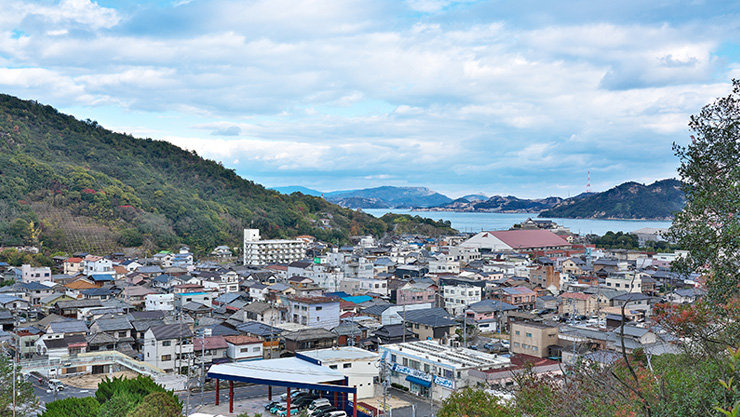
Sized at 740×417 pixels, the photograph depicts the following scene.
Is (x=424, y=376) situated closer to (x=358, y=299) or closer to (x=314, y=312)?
(x=314, y=312)

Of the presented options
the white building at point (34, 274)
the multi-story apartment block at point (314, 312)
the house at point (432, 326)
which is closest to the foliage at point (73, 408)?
the multi-story apartment block at point (314, 312)

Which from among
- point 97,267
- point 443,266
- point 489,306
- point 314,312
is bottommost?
point 489,306

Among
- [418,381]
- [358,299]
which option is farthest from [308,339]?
[358,299]

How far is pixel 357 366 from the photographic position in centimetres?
1145

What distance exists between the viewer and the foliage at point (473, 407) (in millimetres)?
7410

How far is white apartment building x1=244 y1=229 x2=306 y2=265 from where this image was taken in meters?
33.7

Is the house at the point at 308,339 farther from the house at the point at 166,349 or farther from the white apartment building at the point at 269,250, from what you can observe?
the white apartment building at the point at 269,250

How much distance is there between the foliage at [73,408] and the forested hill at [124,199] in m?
25.0

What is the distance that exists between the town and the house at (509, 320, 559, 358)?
31mm

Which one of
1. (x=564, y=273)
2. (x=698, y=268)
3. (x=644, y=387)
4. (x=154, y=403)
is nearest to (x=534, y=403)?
(x=644, y=387)

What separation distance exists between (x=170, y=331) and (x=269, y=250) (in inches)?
830

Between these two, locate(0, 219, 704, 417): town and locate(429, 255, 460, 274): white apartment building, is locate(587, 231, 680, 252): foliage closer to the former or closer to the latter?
locate(0, 219, 704, 417): town

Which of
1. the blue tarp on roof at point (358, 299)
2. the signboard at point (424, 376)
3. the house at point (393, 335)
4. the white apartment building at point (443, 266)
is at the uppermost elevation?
the white apartment building at point (443, 266)

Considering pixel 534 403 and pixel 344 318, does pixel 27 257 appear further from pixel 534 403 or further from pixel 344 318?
pixel 534 403
